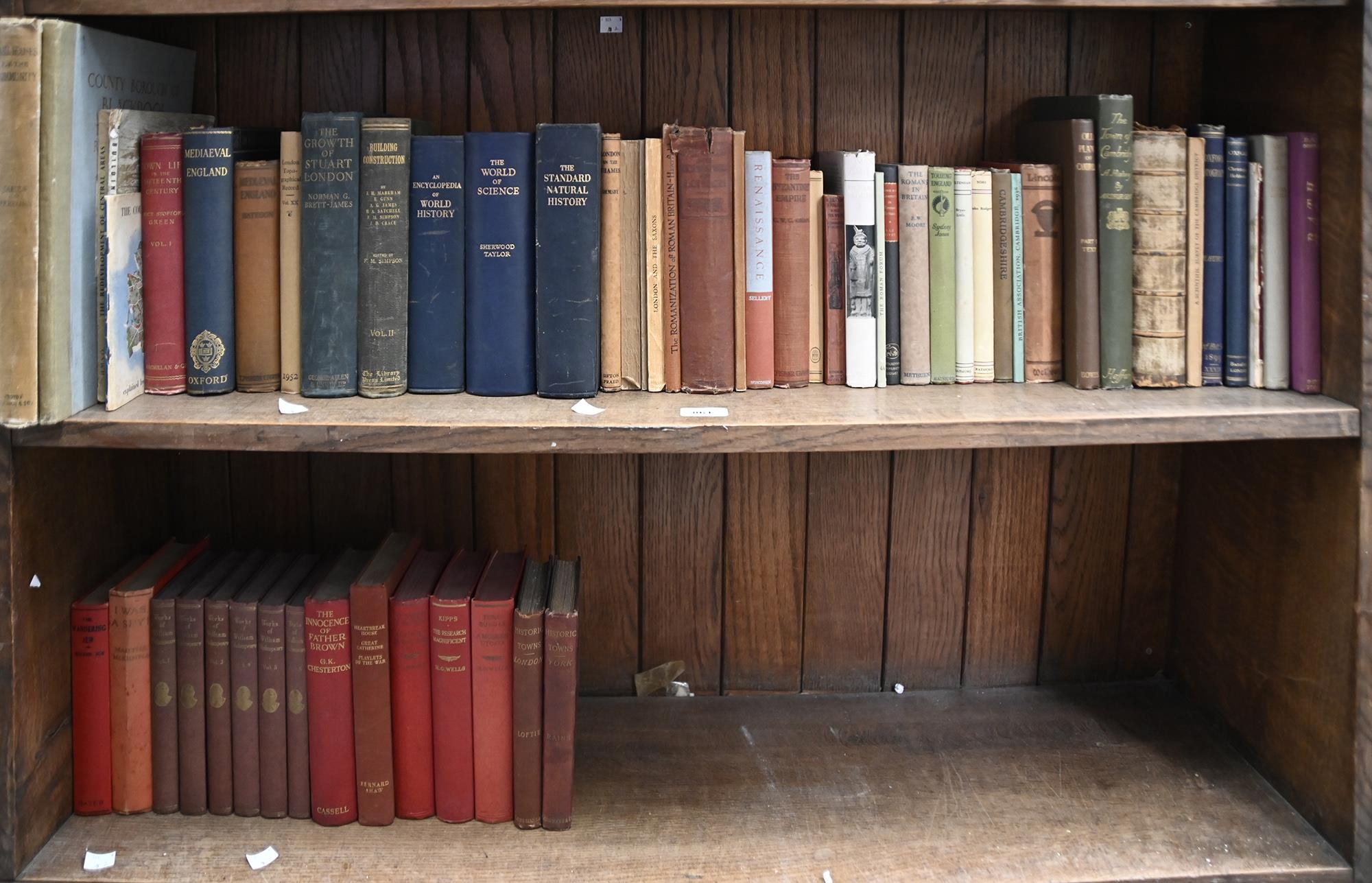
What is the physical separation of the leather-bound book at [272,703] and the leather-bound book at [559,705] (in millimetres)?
273

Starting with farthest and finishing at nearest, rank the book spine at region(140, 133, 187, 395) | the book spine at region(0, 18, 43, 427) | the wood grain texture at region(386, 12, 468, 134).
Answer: the wood grain texture at region(386, 12, 468, 134) → the book spine at region(140, 133, 187, 395) → the book spine at region(0, 18, 43, 427)

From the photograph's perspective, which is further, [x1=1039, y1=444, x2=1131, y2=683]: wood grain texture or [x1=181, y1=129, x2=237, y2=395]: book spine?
[x1=1039, y1=444, x2=1131, y2=683]: wood grain texture

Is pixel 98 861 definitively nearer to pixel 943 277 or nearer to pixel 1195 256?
pixel 943 277

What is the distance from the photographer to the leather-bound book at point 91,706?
44.8 inches

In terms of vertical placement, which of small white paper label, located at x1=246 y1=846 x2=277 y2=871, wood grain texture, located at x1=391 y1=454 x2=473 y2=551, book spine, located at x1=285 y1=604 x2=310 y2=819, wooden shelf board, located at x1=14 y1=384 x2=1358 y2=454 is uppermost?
wooden shelf board, located at x1=14 y1=384 x2=1358 y2=454

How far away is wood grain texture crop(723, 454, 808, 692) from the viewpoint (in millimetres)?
1380

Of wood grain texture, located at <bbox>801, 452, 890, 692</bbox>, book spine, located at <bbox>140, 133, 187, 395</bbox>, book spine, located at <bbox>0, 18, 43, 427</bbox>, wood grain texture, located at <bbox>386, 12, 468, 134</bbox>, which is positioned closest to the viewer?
book spine, located at <bbox>0, 18, 43, 427</bbox>

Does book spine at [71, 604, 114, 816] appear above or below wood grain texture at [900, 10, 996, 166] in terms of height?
below

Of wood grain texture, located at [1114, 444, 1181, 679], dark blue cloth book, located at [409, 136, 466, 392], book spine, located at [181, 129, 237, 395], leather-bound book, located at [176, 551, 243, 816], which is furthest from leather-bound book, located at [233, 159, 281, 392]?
wood grain texture, located at [1114, 444, 1181, 679]

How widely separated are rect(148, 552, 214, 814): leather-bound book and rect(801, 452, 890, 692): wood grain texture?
726 millimetres

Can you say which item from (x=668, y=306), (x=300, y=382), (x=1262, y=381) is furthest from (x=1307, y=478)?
(x=300, y=382)

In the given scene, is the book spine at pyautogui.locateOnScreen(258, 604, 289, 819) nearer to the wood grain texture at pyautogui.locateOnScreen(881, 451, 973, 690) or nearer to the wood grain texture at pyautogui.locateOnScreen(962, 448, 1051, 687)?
the wood grain texture at pyautogui.locateOnScreen(881, 451, 973, 690)

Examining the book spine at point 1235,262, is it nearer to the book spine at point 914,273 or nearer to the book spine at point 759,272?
the book spine at point 914,273

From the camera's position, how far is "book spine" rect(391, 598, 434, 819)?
1.13 m
